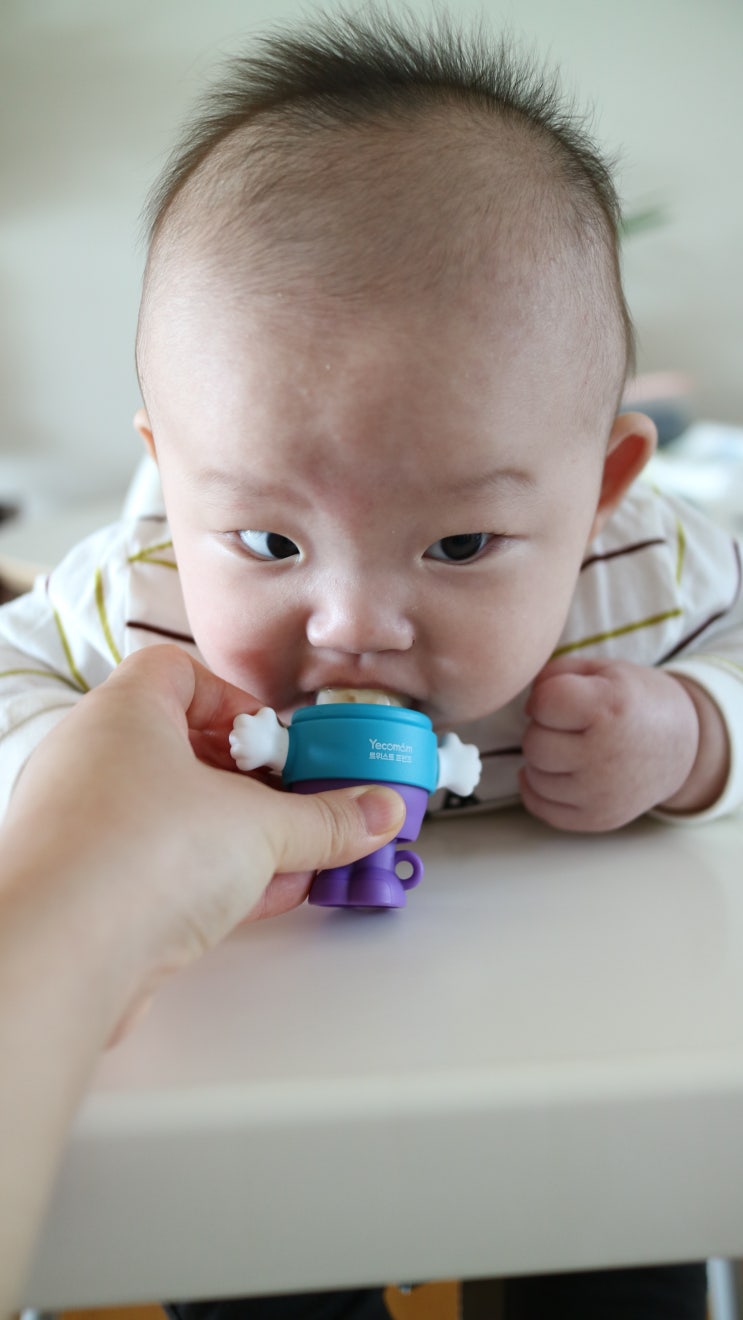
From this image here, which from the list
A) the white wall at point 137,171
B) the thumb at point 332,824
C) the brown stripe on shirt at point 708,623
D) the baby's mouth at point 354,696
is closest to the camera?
the thumb at point 332,824

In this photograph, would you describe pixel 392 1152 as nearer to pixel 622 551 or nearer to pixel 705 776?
pixel 705 776

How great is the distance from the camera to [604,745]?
0.57 metres

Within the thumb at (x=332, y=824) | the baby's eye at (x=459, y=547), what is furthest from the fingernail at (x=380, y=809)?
the baby's eye at (x=459, y=547)

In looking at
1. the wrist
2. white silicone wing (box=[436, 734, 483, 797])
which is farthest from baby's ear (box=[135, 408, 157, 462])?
the wrist

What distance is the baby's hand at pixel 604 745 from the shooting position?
56 centimetres

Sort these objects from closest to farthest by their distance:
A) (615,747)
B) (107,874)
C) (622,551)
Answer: (107,874)
(615,747)
(622,551)

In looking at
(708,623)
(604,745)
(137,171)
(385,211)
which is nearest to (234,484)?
(385,211)

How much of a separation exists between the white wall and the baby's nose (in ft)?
4.48

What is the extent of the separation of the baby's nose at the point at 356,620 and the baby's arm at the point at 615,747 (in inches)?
5.9

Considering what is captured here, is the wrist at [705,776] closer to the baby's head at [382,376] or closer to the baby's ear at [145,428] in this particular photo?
the baby's head at [382,376]

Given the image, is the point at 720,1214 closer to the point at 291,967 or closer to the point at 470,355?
the point at 291,967

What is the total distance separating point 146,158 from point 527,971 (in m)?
1.76

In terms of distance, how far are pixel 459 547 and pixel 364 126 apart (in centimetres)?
21

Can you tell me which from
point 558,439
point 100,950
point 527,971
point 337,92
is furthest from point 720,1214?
point 337,92
